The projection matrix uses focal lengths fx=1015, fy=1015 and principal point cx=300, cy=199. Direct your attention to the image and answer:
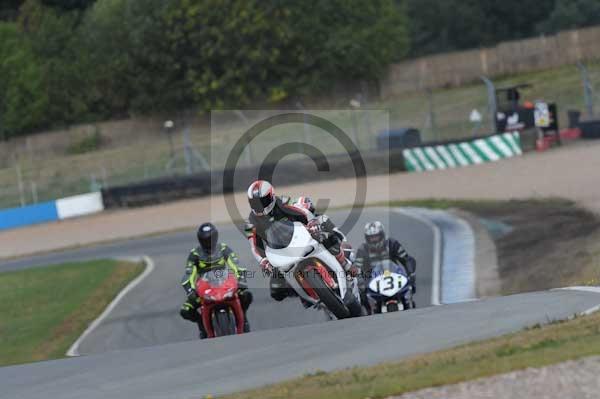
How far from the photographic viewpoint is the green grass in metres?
14.4

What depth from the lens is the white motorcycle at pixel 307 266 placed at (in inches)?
400

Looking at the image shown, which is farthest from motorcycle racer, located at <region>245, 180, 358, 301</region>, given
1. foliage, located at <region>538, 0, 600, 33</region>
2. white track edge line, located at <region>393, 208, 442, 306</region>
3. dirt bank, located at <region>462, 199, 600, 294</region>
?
foliage, located at <region>538, 0, 600, 33</region>

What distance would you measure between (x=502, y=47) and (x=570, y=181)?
106ft

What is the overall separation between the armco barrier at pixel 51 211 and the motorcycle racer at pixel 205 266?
21.5 meters

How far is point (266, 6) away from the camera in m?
55.9

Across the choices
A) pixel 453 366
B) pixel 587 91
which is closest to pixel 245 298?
pixel 453 366

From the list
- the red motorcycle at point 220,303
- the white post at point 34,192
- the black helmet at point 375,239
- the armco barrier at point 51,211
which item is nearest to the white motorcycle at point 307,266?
the red motorcycle at point 220,303

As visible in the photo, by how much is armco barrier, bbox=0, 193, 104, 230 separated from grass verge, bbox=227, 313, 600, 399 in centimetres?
2630

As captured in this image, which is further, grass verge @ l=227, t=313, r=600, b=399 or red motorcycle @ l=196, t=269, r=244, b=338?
red motorcycle @ l=196, t=269, r=244, b=338

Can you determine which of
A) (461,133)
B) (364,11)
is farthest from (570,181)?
(364,11)

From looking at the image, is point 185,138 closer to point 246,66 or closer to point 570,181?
point 570,181

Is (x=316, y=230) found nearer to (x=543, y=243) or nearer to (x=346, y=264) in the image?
(x=346, y=264)

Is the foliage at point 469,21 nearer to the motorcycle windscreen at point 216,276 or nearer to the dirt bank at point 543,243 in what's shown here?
the dirt bank at point 543,243

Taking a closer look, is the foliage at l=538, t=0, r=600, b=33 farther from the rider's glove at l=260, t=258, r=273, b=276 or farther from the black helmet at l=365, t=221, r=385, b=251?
the rider's glove at l=260, t=258, r=273, b=276
